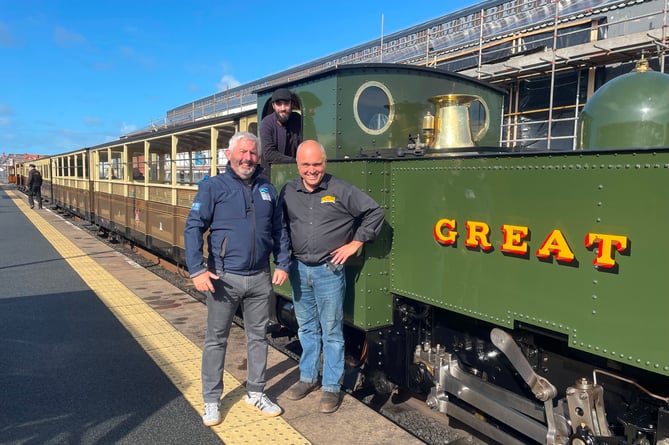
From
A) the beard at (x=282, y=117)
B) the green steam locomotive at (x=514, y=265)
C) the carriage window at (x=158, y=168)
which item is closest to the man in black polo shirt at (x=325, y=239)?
the green steam locomotive at (x=514, y=265)

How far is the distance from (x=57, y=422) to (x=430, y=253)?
8.87ft

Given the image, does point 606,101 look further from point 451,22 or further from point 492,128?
point 451,22

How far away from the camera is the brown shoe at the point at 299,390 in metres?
3.66

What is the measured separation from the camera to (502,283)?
2725 millimetres

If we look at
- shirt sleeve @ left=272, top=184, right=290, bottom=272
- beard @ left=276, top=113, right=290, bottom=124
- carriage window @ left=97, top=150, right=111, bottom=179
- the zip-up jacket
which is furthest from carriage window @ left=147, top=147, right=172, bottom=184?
the zip-up jacket

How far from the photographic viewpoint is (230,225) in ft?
10.5

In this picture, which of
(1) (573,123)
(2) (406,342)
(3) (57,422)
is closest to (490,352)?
(2) (406,342)

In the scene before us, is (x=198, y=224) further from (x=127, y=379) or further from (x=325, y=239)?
(x=127, y=379)

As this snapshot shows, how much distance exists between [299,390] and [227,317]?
0.85 meters

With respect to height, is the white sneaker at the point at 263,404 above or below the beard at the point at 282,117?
below

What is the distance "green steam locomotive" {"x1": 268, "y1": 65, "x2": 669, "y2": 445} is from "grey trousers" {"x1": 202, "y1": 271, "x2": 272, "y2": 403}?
68 cm

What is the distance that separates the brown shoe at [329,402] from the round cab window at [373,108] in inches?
82.3

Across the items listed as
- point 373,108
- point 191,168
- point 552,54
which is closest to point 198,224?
point 373,108

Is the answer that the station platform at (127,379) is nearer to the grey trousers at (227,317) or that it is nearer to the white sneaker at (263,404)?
the white sneaker at (263,404)
